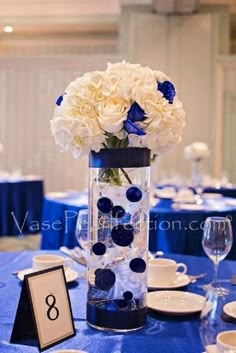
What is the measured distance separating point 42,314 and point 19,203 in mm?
5224

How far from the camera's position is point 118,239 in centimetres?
116

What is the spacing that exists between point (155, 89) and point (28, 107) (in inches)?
271

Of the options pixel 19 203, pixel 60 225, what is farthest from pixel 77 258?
pixel 19 203

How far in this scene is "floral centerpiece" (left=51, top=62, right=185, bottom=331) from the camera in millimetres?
1136

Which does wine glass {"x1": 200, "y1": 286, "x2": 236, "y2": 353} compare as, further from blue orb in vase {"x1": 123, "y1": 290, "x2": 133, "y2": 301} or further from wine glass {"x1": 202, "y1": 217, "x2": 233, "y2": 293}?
wine glass {"x1": 202, "y1": 217, "x2": 233, "y2": 293}

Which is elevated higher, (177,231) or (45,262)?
(45,262)

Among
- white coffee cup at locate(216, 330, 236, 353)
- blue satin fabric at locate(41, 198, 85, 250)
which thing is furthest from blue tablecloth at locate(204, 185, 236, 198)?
white coffee cup at locate(216, 330, 236, 353)

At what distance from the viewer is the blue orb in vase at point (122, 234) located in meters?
1.16

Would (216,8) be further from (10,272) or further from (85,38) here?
(10,272)

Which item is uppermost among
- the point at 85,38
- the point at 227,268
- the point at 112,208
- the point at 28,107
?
the point at 85,38

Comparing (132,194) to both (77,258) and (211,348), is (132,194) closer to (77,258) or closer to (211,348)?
(211,348)

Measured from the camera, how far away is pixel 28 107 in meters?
7.84

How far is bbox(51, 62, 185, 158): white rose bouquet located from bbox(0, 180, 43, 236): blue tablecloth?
4.73m

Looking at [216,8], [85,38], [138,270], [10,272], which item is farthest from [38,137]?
[138,270]
